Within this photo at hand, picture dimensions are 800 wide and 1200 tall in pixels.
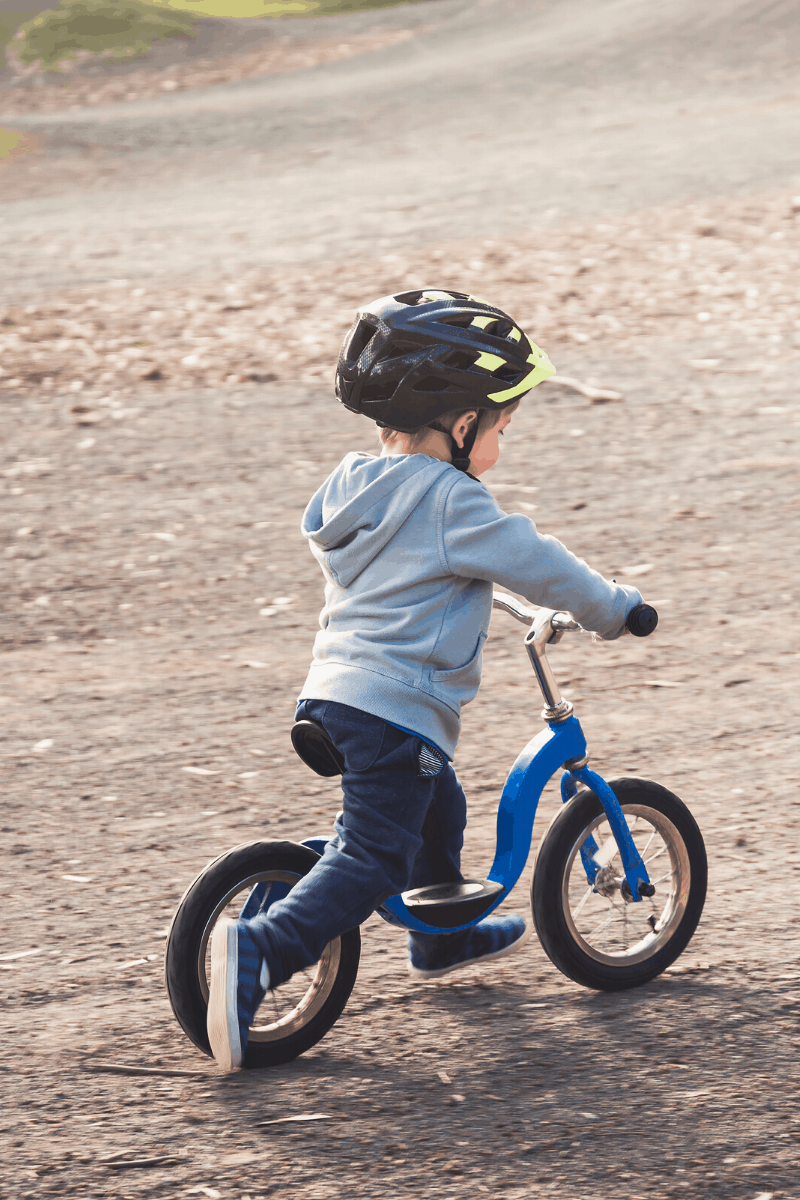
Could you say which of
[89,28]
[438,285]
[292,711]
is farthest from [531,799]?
[89,28]

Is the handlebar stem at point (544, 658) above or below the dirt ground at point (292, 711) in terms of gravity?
above

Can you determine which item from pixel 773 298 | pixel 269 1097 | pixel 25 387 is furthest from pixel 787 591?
pixel 25 387

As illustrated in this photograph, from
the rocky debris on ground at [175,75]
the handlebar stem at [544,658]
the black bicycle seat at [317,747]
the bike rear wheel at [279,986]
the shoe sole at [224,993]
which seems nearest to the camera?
the shoe sole at [224,993]

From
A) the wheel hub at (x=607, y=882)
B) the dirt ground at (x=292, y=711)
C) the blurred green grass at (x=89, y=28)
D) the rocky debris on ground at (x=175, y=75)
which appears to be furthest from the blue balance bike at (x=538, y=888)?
the blurred green grass at (x=89, y=28)

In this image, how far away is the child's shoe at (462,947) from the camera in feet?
11.3

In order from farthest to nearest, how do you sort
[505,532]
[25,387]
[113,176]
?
[113,176]
[25,387]
[505,532]

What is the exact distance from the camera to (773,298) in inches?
387

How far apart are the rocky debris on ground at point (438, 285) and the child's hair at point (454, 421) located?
5.52 meters

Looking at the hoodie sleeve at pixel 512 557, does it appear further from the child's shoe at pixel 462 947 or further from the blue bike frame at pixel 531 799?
the child's shoe at pixel 462 947

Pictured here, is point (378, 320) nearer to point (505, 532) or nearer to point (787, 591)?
point (505, 532)

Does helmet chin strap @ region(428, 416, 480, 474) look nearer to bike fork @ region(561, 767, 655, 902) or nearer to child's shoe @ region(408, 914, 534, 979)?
bike fork @ region(561, 767, 655, 902)

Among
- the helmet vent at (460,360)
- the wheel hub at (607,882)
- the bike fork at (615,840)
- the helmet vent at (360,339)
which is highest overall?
the helmet vent at (360,339)

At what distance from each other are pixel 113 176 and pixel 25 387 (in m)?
7.48

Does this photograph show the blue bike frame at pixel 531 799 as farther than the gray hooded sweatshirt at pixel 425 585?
Yes
